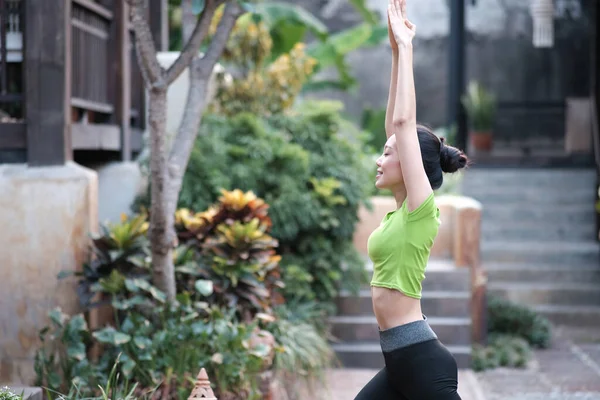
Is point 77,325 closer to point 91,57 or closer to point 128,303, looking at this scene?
point 128,303

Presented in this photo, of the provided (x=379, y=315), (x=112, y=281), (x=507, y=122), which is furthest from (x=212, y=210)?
(x=507, y=122)

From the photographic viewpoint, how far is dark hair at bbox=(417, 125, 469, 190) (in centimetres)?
391

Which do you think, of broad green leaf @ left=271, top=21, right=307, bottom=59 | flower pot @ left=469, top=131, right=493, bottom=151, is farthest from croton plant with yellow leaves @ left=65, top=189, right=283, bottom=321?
flower pot @ left=469, top=131, right=493, bottom=151

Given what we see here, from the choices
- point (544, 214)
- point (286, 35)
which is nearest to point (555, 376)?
point (544, 214)

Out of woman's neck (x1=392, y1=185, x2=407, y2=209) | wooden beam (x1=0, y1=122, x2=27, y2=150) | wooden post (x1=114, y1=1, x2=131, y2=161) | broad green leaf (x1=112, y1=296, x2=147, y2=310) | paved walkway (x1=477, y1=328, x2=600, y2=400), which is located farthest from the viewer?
wooden post (x1=114, y1=1, x2=131, y2=161)

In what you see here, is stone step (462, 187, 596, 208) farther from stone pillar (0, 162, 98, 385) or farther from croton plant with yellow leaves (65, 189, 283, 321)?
stone pillar (0, 162, 98, 385)

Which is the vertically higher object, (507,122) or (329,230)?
(507,122)

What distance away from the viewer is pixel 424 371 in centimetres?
364

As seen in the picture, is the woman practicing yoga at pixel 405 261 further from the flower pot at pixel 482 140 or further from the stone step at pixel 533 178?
the flower pot at pixel 482 140

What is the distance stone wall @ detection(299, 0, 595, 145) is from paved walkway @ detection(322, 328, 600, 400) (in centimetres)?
789

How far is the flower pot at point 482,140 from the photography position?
15.5 meters

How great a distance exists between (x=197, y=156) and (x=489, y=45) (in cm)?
1010

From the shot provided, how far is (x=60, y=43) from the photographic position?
6.45 m

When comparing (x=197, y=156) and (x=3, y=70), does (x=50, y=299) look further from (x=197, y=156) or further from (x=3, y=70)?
(x=197, y=156)
